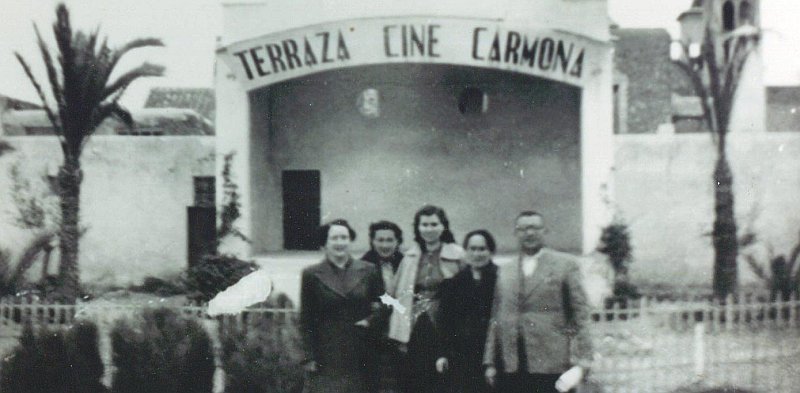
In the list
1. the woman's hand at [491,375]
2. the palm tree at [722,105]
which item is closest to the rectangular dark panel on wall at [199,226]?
the palm tree at [722,105]

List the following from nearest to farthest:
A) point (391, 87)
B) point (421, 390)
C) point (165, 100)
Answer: point (421, 390) < point (391, 87) < point (165, 100)

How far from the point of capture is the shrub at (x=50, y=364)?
19.4ft

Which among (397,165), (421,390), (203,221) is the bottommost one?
(421,390)

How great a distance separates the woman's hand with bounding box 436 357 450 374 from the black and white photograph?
0.23 feet

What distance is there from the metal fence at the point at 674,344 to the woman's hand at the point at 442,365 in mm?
1970

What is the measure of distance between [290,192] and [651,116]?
914 centimetres

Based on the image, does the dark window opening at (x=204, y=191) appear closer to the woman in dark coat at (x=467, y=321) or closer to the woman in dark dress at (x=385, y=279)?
the woman in dark dress at (x=385, y=279)

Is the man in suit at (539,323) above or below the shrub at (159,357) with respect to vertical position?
above

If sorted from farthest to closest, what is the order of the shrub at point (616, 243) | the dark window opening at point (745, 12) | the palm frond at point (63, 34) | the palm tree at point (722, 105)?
the dark window opening at point (745, 12) → the shrub at point (616, 243) → the palm tree at point (722, 105) → the palm frond at point (63, 34)

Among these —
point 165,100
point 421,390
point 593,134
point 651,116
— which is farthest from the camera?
point 651,116

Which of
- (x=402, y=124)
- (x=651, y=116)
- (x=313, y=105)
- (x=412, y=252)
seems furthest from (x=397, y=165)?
(x=651, y=116)

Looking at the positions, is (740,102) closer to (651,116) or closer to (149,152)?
(651,116)

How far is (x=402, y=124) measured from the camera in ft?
36.7

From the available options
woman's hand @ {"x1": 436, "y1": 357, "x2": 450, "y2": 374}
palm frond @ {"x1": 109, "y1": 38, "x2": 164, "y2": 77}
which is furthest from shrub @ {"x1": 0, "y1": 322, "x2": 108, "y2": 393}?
palm frond @ {"x1": 109, "y1": 38, "x2": 164, "y2": 77}
